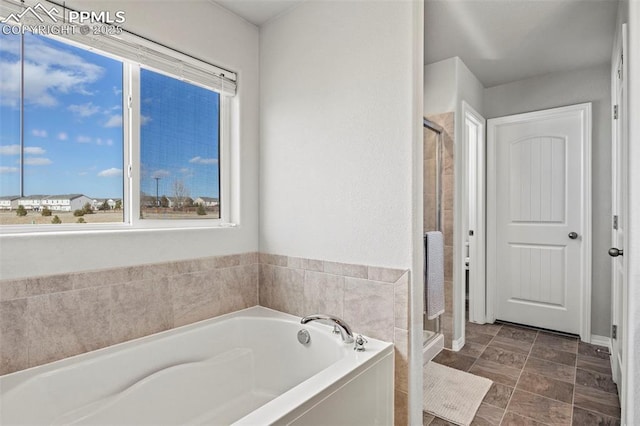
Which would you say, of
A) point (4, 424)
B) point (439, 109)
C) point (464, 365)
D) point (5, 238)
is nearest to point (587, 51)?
point (439, 109)

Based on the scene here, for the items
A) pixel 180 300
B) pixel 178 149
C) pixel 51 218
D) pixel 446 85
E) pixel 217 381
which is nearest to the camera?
pixel 51 218

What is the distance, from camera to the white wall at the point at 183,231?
1.51 m

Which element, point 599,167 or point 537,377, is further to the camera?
point 599,167

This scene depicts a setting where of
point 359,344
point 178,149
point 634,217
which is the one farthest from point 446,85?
point 359,344

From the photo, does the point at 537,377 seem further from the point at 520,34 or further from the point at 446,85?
the point at 520,34

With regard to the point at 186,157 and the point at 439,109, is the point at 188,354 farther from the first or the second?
the point at 439,109

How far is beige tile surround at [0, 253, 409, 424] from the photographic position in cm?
147

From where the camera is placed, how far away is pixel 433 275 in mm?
2535

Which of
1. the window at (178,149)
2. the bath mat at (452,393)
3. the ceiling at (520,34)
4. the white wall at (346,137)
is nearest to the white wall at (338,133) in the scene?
the white wall at (346,137)

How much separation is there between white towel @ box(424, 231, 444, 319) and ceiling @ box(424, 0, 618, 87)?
1.55 metres

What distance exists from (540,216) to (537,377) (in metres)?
1.61

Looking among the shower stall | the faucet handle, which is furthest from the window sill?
the shower stall

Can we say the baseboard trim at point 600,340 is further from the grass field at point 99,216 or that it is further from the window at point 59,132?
the window at point 59,132

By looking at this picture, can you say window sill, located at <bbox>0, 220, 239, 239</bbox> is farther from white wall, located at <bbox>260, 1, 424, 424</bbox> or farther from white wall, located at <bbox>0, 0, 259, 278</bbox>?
white wall, located at <bbox>260, 1, 424, 424</bbox>
